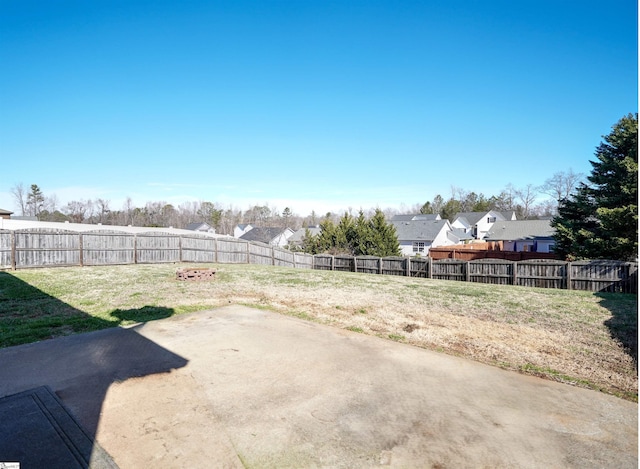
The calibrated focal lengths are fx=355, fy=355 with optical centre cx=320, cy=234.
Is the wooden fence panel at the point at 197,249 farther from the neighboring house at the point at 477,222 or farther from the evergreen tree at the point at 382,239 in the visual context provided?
the neighboring house at the point at 477,222

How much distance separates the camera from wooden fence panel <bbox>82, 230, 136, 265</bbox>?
52.0 feet

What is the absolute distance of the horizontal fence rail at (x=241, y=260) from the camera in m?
12.8

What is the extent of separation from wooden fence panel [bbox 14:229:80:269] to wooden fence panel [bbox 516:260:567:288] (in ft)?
61.6

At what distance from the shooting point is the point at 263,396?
3.88m

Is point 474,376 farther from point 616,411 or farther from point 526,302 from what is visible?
point 526,302

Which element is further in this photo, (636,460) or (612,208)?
(612,208)

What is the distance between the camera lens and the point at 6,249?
13.7 metres

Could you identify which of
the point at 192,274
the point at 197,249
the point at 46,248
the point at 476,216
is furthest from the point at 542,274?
the point at 476,216

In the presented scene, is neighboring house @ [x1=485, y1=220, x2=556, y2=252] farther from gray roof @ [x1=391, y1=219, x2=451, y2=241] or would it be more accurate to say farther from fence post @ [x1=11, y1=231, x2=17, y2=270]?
fence post @ [x1=11, y1=231, x2=17, y2=270]

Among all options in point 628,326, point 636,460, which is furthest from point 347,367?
point 628,326

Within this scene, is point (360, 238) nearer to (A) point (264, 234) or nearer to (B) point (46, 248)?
(B) point (46, 248)

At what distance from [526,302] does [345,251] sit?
1674cm

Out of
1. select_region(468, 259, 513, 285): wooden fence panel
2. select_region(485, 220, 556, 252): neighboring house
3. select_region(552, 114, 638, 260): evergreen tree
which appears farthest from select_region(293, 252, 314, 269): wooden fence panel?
select_region(485, 220, 556, 252): neighboring house

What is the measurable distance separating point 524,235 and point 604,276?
27356 millimetres
